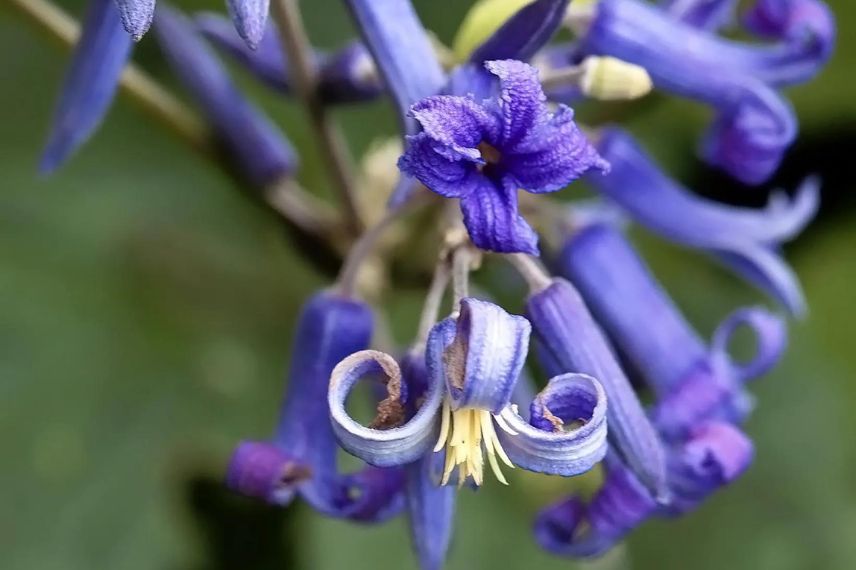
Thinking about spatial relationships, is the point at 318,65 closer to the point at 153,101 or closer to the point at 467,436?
the point at 153,101

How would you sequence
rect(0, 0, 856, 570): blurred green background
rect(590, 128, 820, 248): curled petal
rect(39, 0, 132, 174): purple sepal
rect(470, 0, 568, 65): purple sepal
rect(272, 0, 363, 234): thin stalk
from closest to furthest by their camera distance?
rect(470, 0, 568, 65): purple sepal < rect(39, 0, 132, 174): purple sepal < rect(272, 0, 363, 234): thin stalk < rect(590, 128, 820, 248): curled petal < rect(0, 0, 856, 570): blurred green background

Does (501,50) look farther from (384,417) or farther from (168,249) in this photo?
(168,249)

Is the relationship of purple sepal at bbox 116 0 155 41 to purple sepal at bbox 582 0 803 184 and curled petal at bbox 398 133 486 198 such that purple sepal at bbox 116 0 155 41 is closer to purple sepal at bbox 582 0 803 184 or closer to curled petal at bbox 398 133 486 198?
curled petal at bbox 398 133 486 198

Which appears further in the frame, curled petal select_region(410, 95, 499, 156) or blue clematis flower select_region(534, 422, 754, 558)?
blue clematis flower select_region(534, 422, 754, 558)

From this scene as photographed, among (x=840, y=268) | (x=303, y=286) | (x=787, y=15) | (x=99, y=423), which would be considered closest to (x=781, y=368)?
(x=840, y=268)

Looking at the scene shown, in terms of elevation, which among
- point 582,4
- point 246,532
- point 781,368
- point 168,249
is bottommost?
point 246,532

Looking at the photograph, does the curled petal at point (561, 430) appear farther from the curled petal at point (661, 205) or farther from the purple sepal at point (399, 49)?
the curled petal at point (661, 205)


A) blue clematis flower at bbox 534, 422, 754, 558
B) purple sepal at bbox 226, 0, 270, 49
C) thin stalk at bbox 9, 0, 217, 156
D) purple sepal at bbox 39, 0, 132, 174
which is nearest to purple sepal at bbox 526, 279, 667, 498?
blue clematis flower at bbox 534, 422, 754, 558
